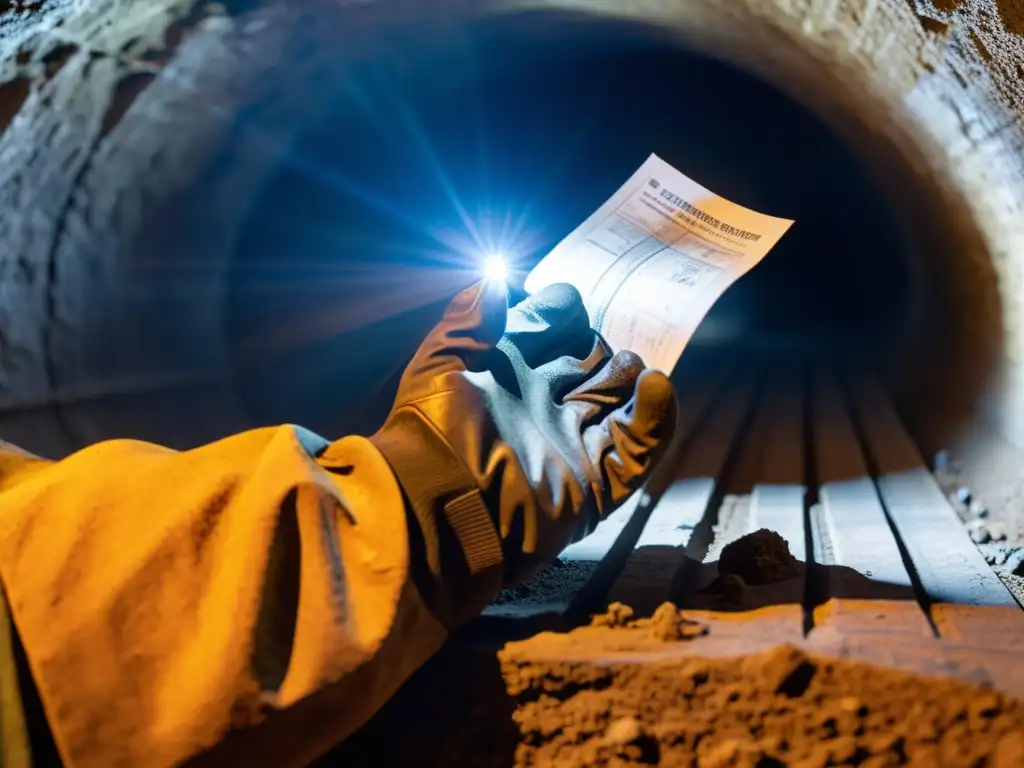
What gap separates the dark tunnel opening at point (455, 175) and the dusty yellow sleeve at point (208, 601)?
1104mm

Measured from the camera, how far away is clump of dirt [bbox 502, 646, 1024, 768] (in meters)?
0.64

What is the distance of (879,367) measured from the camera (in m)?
2.26

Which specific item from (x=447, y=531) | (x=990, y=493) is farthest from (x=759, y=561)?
(x=990, y=493)

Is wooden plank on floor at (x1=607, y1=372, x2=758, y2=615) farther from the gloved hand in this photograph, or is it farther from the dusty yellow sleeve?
the dusty yellow sleeve

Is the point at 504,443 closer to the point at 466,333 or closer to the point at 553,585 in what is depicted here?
the point at 466,333

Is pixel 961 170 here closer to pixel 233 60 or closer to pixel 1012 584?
pixel 1012 584

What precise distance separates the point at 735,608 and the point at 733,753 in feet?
0.74

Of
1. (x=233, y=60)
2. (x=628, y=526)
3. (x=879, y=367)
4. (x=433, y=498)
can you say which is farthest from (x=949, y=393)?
(x=233, y=60)

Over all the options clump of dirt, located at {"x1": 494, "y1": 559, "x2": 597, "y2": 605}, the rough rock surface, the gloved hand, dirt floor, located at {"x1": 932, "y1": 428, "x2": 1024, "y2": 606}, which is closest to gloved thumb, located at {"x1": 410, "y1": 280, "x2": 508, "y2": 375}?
the gloved hand

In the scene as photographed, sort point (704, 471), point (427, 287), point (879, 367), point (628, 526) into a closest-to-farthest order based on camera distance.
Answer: point (628, 526)
point (704, 471)
point (427, 287)
point (879, 367)

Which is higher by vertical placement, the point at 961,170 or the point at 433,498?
the point at 961,170

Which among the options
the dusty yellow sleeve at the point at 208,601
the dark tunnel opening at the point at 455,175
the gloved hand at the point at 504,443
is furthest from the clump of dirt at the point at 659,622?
the dark tunnel opening at the point at 455,175

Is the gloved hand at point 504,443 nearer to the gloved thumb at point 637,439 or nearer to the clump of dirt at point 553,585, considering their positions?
the gloved thumb at point 637,439

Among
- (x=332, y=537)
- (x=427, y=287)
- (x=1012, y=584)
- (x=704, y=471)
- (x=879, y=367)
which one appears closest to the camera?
(x=332, y=537)
